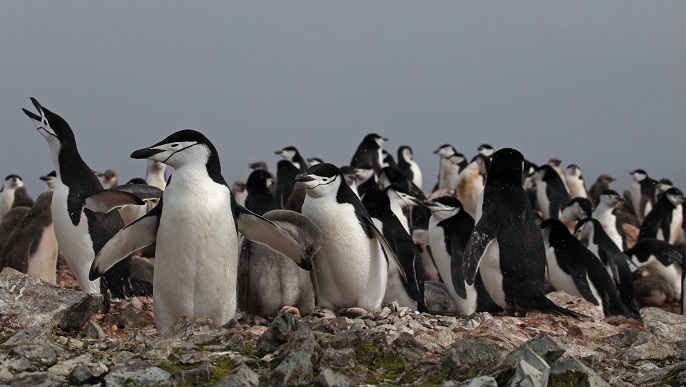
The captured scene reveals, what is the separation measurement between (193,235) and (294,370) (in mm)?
2215

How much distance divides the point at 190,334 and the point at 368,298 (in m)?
3.06

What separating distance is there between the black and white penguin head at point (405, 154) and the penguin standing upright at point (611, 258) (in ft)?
37.6

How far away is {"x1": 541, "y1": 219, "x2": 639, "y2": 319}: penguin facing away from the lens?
35.3ft

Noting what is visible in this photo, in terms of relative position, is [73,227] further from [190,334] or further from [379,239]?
[190,334]

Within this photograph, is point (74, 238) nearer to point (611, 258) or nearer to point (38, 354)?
point (38, 354)

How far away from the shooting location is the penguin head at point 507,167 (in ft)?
30.0

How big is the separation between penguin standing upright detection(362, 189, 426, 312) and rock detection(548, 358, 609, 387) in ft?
12.5

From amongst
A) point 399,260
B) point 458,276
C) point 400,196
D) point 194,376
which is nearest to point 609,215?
point 400,196

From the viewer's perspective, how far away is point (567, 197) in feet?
65.5

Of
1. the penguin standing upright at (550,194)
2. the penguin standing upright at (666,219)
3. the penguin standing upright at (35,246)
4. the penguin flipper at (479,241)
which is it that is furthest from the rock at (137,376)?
the penguin standing upright at (550,194)

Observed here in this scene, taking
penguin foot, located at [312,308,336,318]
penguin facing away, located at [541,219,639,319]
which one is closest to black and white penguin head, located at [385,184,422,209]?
penguin facing away, located at [541,219,639,319]

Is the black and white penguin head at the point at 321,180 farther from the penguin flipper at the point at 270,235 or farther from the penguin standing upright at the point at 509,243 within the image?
the penguin standing upright at the point at 509,243

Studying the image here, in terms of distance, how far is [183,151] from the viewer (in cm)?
627

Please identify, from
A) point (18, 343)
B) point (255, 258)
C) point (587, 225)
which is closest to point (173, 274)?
point (255, 258)
